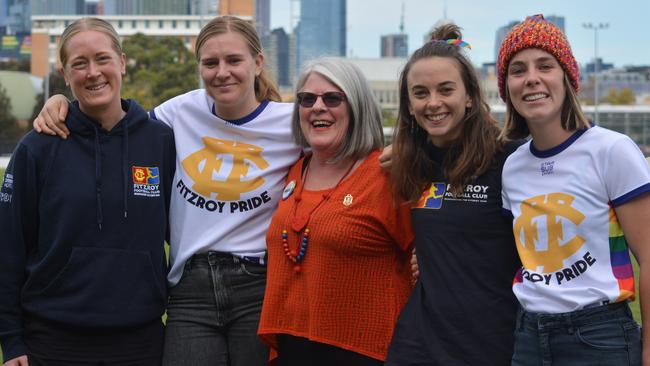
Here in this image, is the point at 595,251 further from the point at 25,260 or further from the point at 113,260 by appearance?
the point at 25,260

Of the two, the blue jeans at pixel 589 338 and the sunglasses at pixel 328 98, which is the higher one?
the sunglasses at pixel 328 98

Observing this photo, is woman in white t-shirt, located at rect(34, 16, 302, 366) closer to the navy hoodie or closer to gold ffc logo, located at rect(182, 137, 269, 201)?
gold ffc logo, located at rect(182, 137, 269, 201)

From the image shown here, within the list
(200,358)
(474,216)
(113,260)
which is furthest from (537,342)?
(113,260)

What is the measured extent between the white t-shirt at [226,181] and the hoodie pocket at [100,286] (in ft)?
1.05

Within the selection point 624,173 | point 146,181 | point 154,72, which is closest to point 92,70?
point 146,181

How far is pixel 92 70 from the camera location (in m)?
4.59

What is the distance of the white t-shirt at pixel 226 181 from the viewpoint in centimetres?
484

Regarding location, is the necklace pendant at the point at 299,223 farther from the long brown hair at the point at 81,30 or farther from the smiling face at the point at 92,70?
the long brown hair at the point at 81,30

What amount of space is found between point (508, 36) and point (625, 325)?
1353 millimetres

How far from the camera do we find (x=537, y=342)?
152 inches

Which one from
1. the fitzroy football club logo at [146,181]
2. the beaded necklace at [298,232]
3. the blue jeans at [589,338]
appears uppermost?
the fitzroy football club logo at [146,181]

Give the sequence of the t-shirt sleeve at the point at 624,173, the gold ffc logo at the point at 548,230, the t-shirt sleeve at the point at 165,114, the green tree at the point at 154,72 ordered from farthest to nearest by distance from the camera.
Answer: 1. the green tree at the point at 154,72
2. the t-shirt sleeve at the point at 165,114
3. the gold ffc logo at the point at 548,230
4. the t-shirt sleeve at the point at 624,173

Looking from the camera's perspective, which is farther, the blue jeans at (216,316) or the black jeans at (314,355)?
the blue jeans at (216,316)

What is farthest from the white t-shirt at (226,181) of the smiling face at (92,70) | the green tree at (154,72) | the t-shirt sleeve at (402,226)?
the green tree at (154,72)
